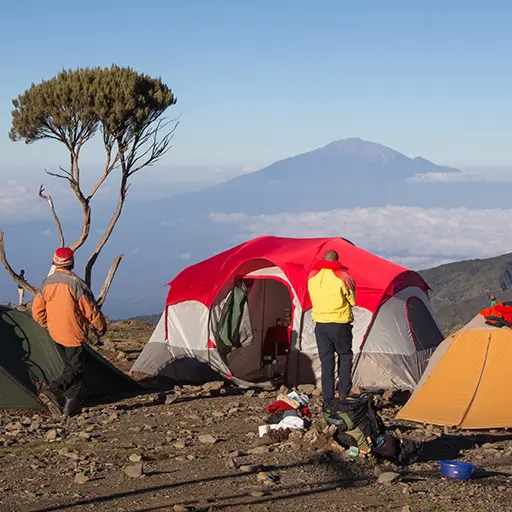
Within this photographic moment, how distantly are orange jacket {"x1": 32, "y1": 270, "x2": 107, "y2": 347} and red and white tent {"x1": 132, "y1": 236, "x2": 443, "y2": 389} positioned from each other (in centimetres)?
378

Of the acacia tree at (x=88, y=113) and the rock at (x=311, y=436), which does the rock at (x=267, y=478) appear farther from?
the acacia tree at (x=88, y=113)

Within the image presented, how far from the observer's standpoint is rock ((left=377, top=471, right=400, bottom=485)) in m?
8.49

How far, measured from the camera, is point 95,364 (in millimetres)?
14023

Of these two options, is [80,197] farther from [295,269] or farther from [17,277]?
[295,269]

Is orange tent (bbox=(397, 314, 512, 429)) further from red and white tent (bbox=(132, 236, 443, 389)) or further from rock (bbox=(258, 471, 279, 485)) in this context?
rock (bbox=(258, 471, 279, 485))

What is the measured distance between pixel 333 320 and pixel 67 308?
3.48 m

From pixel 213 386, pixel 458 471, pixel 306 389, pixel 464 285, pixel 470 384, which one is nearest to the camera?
pixel 458 471

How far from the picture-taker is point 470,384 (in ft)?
38.5

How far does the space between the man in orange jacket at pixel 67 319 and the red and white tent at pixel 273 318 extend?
378cm

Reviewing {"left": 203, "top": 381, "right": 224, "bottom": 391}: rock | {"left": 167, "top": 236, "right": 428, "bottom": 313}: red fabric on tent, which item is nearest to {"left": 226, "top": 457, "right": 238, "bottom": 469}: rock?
{"left": 203, "top": 381, "right": 224, "bottom": 391}: rock

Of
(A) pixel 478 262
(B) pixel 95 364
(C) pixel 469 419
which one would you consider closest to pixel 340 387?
(C) pixel 469 419

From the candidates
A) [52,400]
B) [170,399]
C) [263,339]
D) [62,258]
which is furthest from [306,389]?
[62,258]

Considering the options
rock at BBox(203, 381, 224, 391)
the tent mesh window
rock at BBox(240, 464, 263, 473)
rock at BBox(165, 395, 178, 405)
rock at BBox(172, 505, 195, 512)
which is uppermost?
the tent mesh window

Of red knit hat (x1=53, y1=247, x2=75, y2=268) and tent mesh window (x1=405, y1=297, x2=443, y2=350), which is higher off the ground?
red knit hat (x1=53, y1=247, x2=75, y2=268)
